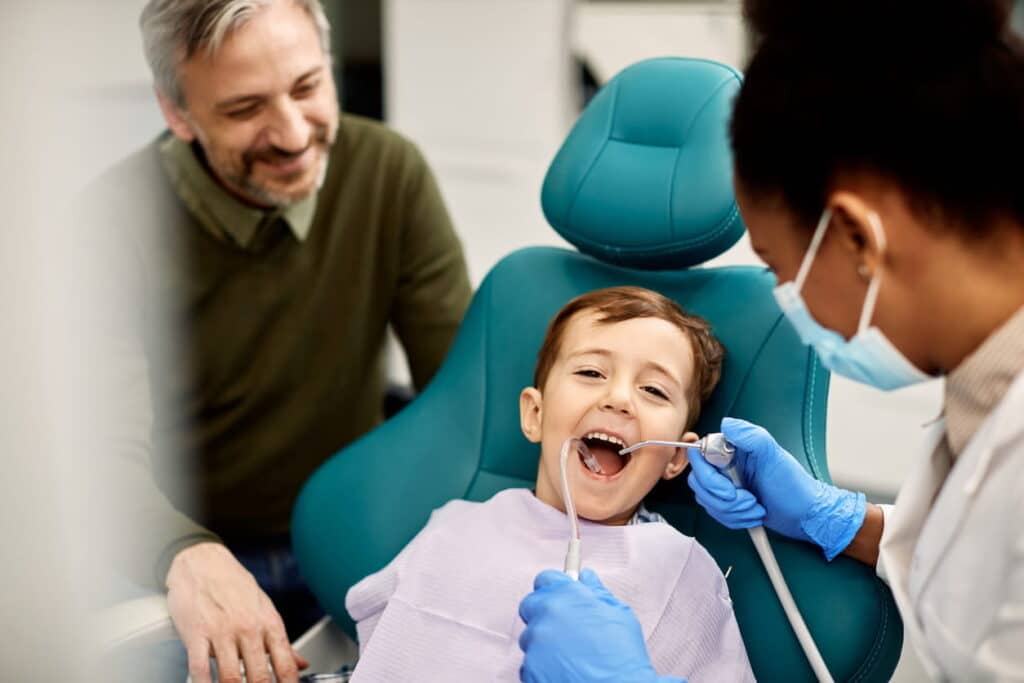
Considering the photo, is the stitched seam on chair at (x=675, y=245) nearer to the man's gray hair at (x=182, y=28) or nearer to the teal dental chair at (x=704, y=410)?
the teal dental chair at (x=704, y=410)

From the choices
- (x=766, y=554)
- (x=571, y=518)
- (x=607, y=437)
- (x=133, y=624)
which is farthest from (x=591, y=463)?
(x=133, y=624)

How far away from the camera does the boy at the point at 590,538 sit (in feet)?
4.08

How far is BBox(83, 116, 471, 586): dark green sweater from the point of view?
1.76 metres

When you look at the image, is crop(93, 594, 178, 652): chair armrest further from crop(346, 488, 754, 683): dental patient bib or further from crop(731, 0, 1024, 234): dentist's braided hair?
crop(731, 0, 1024, 234): dentist's braided hair

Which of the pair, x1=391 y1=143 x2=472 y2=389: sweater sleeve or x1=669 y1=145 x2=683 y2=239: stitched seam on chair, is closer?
x1=669 y1=145 x2=683 y2=239: stitched seam on chair

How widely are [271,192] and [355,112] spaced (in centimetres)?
193

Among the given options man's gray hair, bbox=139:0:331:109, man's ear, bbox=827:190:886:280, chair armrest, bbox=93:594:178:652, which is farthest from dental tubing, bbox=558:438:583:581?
man's gray hair, bbox=139:0:331:109

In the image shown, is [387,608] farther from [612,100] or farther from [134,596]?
[612,100]

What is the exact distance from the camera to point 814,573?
1250mm

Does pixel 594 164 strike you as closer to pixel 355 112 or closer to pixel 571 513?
pixel 571 513

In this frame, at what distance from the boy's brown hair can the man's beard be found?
1.98 feet

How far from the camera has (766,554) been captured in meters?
1.26

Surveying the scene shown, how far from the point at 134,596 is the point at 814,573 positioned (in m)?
0.92

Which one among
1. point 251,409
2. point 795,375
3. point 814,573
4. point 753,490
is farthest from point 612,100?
point 251,409
